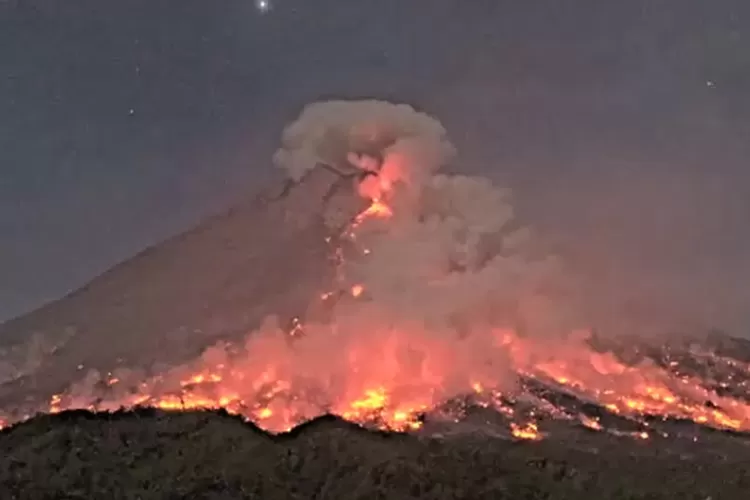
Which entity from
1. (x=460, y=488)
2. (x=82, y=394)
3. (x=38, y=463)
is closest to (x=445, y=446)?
(x=460, y=488)

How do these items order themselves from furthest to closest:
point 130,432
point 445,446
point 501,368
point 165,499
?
point 501,368
point 445,446
point 130,432
point 165,499

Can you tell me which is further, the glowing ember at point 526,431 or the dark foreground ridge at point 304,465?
the glowing ember at point 526,431

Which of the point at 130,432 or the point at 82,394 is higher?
the point at 82,394

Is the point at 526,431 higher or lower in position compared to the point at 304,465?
higher

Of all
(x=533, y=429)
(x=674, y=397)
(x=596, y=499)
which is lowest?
(x=596, y=499)

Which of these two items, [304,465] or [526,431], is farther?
[526,431]

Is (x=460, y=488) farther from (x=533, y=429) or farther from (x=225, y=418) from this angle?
(x=533, y=429)

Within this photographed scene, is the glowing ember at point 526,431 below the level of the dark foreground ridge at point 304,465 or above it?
above

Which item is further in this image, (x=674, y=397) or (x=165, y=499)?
(x=674, y=397)
